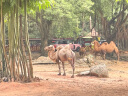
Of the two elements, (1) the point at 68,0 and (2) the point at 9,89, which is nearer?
(2) the point at 9,89

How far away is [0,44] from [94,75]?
5.55 meters

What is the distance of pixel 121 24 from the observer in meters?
23.6

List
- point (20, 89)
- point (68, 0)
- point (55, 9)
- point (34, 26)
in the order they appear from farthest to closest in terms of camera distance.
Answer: point (34, 26) → point (68, 0) → point (55, 9) → point (20, 89)

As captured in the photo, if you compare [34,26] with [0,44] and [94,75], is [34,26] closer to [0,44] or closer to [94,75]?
[94,75]

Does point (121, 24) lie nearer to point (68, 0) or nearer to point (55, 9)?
point (68, 0)

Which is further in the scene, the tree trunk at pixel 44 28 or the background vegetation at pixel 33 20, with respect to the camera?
the tree trunk at pixel 44 28

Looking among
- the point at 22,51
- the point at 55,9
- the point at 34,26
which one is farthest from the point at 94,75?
the point at 34,26

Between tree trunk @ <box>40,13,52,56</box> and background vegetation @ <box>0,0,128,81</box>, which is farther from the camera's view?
tree trunk @ <box>40,13,52,56</box>

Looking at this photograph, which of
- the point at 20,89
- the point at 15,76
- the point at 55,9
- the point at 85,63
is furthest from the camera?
the point at 55,9

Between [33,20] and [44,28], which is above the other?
[33,20]

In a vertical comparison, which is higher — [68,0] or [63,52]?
[68,0]

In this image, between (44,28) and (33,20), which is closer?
(33,20)

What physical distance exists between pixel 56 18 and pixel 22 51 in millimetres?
12748

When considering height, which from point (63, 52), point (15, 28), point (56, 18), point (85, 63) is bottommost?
point (85, 63)
